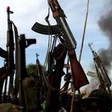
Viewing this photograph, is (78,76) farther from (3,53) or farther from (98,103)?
(3,53)

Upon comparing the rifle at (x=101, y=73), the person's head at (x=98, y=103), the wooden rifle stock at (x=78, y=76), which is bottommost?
the person's head at (x=98, y=103)

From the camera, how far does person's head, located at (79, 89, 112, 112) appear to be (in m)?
4.46

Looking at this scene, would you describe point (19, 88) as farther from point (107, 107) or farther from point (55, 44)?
point (55, 44)

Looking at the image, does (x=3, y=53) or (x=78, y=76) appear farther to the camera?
(x=3, y=53)

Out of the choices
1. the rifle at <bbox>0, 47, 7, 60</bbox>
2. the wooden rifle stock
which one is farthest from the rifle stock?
the rifle at <bbox>0, 47, 7, 60</bbox>

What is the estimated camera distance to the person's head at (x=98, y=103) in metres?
4.46

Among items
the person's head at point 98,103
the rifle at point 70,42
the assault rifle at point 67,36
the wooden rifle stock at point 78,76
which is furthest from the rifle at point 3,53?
the person's head at point 98,103

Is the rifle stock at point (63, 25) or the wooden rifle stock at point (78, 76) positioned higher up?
the rifle stock at point (63, 25)

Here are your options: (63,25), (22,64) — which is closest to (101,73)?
(63,25)

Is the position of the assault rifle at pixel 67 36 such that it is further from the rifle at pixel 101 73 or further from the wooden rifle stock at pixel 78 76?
the rifle at pixel 101 73

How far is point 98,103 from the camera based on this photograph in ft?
Result: 14.7

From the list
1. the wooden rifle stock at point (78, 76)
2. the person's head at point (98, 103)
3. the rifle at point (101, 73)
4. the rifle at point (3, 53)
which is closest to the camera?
the person's head at point (98, 103)

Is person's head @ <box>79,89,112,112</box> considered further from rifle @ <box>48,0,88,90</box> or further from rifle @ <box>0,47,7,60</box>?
rifle @ <box>0,47,7,60</box>

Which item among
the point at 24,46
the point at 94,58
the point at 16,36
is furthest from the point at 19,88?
the point at 94,58
